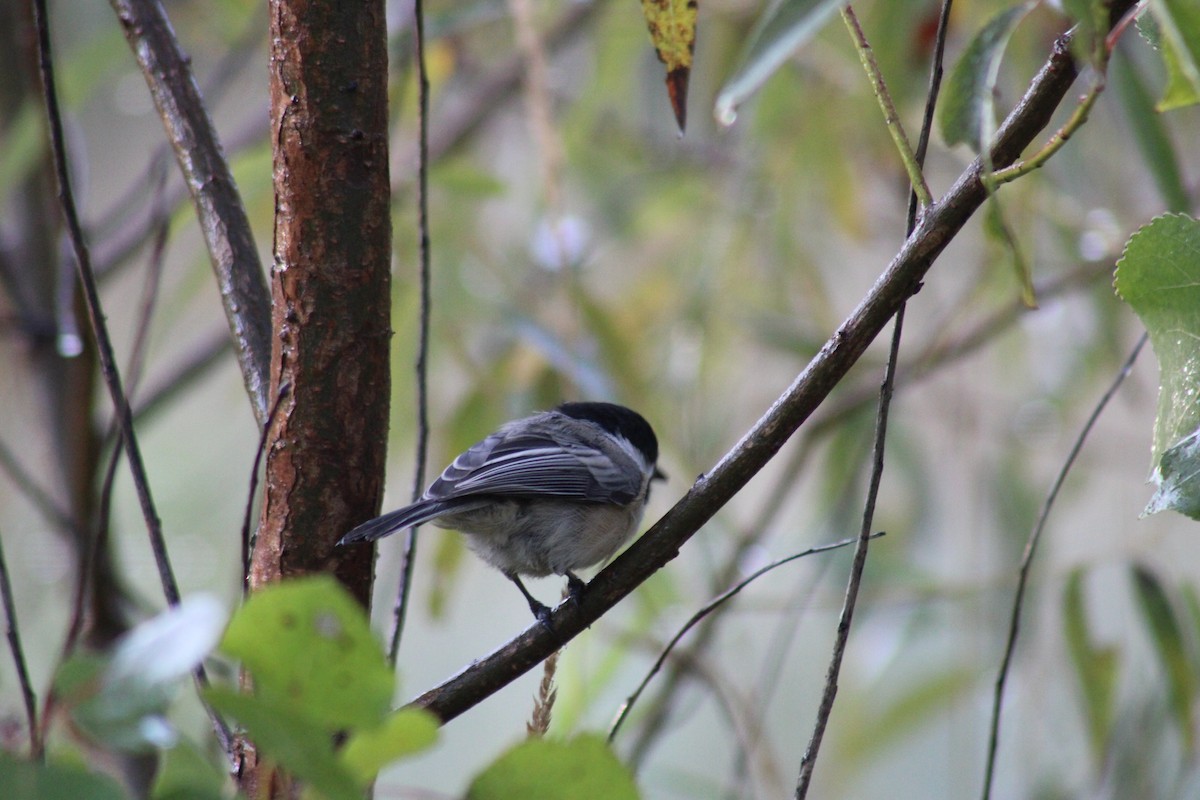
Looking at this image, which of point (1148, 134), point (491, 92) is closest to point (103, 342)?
point (1148, 134)

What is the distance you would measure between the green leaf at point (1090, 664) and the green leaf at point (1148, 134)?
0.59m

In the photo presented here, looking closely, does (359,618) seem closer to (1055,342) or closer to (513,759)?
(513,759)

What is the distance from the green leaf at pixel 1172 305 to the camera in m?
0.70

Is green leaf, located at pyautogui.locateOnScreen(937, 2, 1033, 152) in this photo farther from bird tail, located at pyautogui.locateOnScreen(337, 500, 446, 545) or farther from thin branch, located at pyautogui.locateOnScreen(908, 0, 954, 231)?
bird tail, located at pyautogui.locateOnScreen(337, 500, 446, 545)

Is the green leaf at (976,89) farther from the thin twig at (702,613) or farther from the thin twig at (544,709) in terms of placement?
the thin twig at (544,709)

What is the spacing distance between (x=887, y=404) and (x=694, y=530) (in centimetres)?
20

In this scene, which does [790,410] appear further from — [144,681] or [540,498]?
[540,498]

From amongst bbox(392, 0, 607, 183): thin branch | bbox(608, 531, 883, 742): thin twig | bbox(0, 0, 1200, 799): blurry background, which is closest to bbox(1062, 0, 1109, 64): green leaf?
bbox(608, 531, 883, 742): thin twig

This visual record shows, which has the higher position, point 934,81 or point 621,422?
point 934,81

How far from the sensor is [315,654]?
441 millimetres

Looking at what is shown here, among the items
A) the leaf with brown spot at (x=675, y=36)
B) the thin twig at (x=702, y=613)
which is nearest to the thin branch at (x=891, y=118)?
the leaf with brown spot at (x=675, y=36)

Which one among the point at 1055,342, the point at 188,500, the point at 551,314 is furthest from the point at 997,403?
the point at 188,500

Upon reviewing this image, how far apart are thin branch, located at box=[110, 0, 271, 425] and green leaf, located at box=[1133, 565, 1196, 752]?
1.30 m

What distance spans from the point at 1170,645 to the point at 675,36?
1223 millimetres
